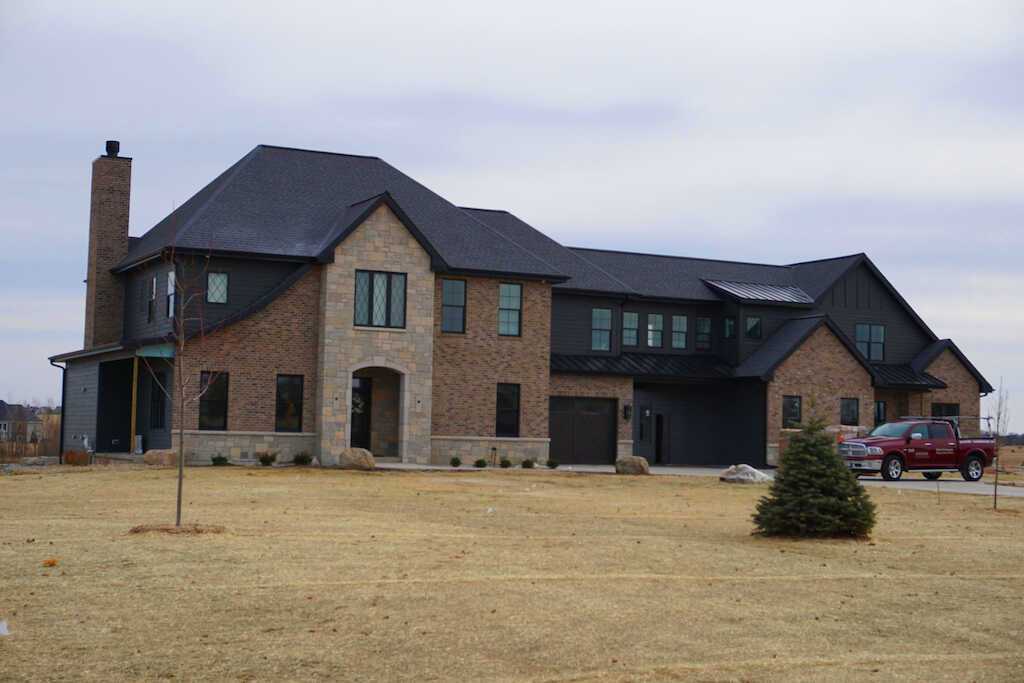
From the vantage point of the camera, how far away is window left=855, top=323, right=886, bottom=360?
51.2 meters

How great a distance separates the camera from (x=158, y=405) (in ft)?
121

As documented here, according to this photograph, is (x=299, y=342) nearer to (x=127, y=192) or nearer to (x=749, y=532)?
(x=127, y=192)

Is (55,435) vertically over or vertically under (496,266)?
under

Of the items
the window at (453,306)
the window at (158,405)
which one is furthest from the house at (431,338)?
the window at (158,405)

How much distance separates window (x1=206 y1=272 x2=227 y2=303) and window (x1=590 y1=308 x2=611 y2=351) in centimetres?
1497

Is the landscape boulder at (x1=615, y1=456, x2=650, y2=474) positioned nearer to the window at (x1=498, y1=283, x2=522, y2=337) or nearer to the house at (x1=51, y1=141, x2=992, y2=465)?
the house at (x1=51, y1=141, x2=992, y2=465)

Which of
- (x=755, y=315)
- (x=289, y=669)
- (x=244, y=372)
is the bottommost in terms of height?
(x=289, y=669)

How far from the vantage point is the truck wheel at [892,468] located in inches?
1437

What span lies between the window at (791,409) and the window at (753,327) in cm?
353

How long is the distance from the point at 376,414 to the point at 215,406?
5.54 meters

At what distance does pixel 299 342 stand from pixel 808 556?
22.8 meters

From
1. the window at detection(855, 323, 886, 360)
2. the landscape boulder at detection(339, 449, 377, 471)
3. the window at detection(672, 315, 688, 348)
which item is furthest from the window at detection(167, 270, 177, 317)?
the window at detection(855, 323, 886, 360)

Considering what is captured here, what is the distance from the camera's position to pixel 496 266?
4009 cm

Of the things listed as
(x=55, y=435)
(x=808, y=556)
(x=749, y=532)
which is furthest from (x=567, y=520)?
(x=55, y=435)
